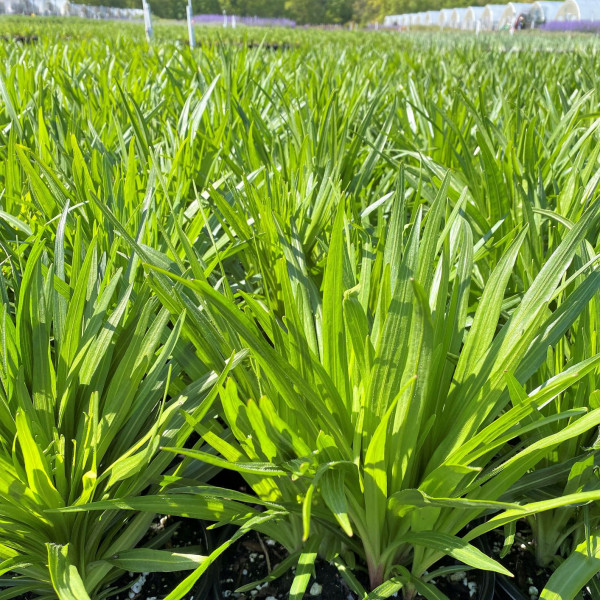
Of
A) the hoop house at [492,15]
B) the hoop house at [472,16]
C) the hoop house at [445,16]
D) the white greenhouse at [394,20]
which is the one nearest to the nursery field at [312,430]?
the hoop house at [492,15]

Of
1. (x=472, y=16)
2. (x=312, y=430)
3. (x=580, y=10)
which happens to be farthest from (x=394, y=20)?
(x=312, y=430)

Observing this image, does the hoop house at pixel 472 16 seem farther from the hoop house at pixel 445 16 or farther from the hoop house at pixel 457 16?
the hoop house at pixel 445 16

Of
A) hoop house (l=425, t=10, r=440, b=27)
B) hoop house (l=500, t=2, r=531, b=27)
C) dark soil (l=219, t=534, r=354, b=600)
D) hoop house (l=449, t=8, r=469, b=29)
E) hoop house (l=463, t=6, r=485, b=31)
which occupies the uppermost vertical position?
hoop house (l=425, t=10, r=440, b=27)

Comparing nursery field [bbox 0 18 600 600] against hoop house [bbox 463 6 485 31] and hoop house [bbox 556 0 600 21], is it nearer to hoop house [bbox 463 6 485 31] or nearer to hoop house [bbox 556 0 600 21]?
hoop house [bbox 556 0 600 21]

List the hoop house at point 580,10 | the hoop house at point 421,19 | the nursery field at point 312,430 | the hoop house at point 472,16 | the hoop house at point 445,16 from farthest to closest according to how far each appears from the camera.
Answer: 1. the hoop house at point 421,19
2. the hoop house at point 445,16
3. the hoop house at point 472,16
4. the hoop house at point 580,10
5. the nursery field at point 312,430

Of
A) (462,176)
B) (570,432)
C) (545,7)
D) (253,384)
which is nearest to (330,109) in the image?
(462,176)

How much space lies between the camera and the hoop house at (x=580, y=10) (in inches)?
579

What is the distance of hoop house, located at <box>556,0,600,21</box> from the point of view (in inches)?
579

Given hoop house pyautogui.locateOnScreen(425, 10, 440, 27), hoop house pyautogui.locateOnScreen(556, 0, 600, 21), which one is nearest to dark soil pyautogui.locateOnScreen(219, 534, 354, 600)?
hoop house pyautogui.locateOnScreen(556, 0, 600, 21)

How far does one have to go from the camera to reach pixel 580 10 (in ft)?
49.1

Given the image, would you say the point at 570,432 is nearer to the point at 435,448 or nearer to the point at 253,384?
the point at 435,448

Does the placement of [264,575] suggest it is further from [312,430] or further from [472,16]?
[472,16]

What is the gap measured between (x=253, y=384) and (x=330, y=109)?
767 millimetres

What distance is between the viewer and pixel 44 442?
506 mm
